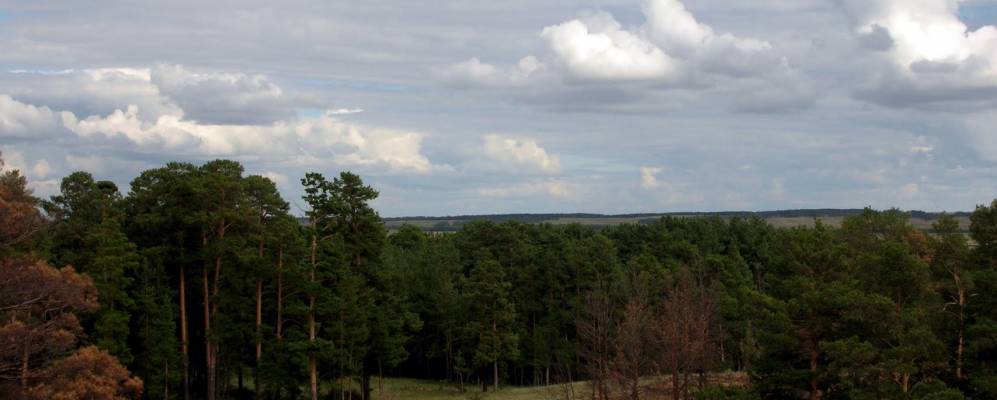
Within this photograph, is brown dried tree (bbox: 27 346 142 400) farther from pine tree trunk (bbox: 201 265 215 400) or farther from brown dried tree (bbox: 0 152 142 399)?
pine tree trunk (bbox: 201 265 215 400)

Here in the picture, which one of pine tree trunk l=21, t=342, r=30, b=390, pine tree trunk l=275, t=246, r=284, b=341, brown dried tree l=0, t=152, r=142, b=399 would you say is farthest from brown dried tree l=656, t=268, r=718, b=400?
pine tree trunk l=21, t=342, r=30, b=390

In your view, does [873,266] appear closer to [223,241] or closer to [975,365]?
[975,365]

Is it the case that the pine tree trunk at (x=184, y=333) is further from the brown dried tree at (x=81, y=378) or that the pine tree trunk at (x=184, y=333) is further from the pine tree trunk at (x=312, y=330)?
the brown dried tree at (x=81, y=378)

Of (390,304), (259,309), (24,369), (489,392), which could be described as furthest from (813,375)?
(489,392)

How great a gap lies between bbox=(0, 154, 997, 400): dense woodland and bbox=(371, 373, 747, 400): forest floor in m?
1.36

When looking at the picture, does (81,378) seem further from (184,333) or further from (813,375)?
(813,375)

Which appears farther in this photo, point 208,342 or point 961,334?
point 208,342

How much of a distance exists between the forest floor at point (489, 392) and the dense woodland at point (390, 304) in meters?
1.36

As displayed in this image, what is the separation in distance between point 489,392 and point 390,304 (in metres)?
15.4

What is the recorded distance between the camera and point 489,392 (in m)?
65.6

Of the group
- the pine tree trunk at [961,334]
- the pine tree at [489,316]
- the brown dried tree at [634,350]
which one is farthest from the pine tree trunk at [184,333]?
the pine tree trunk at [961,334]

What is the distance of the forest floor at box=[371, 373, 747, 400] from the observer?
58.8 m

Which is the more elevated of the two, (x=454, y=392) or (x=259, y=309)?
(x=259, y=309)

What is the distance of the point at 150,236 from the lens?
2005 inches
